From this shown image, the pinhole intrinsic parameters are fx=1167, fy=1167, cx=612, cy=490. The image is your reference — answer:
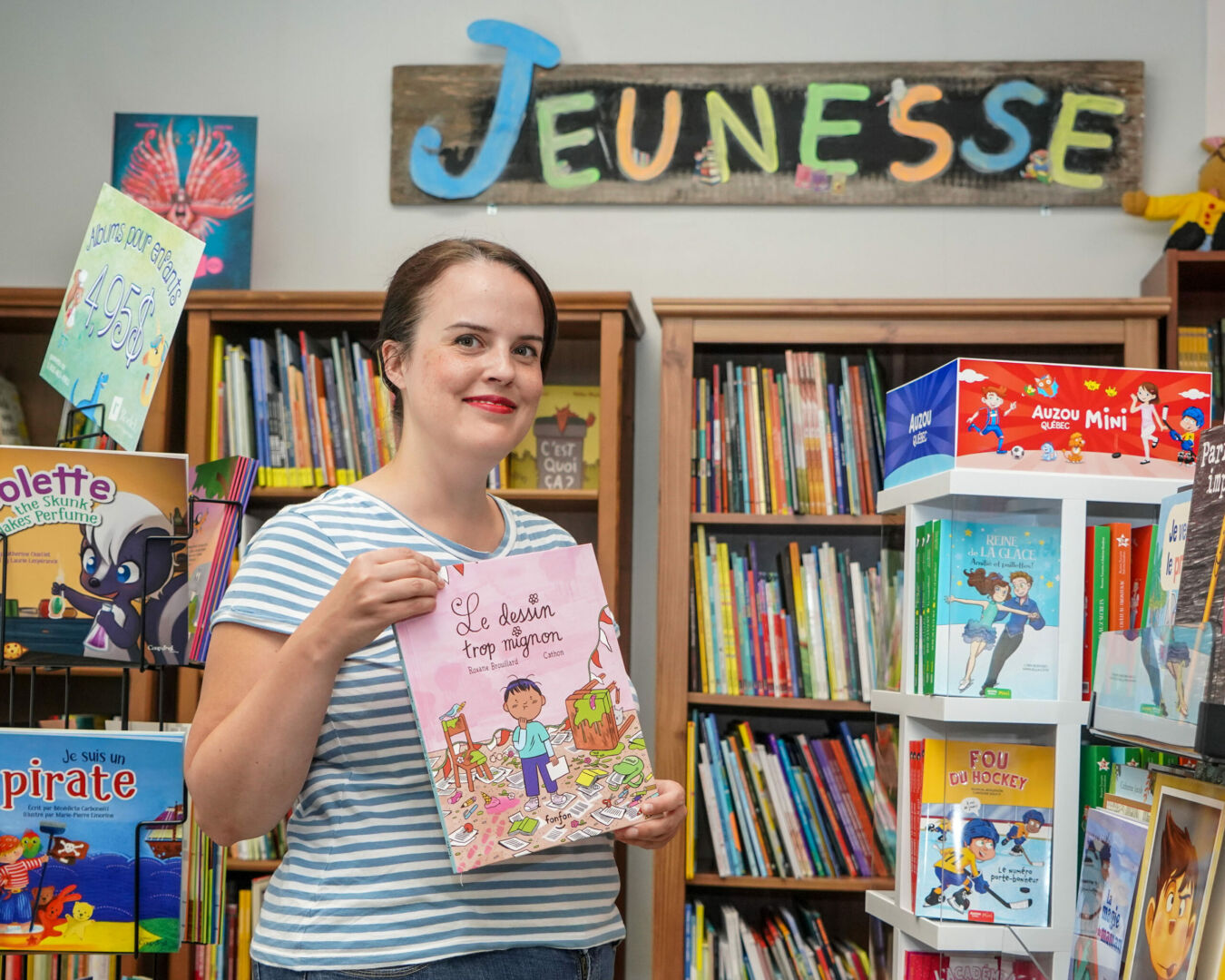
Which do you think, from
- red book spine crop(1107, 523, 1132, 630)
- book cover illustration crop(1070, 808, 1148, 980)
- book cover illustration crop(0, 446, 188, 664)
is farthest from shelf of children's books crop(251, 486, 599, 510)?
book cover illustration crop(1070, 808, 1148, 980)

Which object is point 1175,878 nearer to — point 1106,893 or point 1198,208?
point 1106,893

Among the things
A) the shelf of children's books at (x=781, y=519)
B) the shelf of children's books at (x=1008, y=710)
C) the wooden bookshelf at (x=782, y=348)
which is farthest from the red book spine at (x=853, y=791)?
the shelf of children's books at (x=1008, y=710)

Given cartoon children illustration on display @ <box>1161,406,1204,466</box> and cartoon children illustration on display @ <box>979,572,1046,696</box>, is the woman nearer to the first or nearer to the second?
cartoon children illustration on display @ <box>979,572,1046,696</box>

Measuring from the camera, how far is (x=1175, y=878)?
979 millimetres

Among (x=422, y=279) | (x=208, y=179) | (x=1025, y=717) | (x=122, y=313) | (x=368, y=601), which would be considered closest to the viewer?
(x=368, y=601)

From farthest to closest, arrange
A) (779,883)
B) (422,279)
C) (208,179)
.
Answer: (208,179) → (779,883) → (422,279)

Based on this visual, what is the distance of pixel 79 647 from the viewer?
Result: 5.62 ft

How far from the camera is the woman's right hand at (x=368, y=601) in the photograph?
111cm

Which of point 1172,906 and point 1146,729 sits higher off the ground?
point 1146,729

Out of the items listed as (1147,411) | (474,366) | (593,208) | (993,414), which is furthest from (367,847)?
(593,208)

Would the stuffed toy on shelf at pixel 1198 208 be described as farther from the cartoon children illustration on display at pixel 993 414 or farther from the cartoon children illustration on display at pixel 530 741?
the cartoon children illustration on display at pixel 530 741

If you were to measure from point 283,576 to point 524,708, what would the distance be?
0.93ft

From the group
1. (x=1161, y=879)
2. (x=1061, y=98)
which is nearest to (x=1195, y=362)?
(x=1061, y=98)

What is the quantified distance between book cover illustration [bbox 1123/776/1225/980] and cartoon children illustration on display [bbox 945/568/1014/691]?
0.52m
